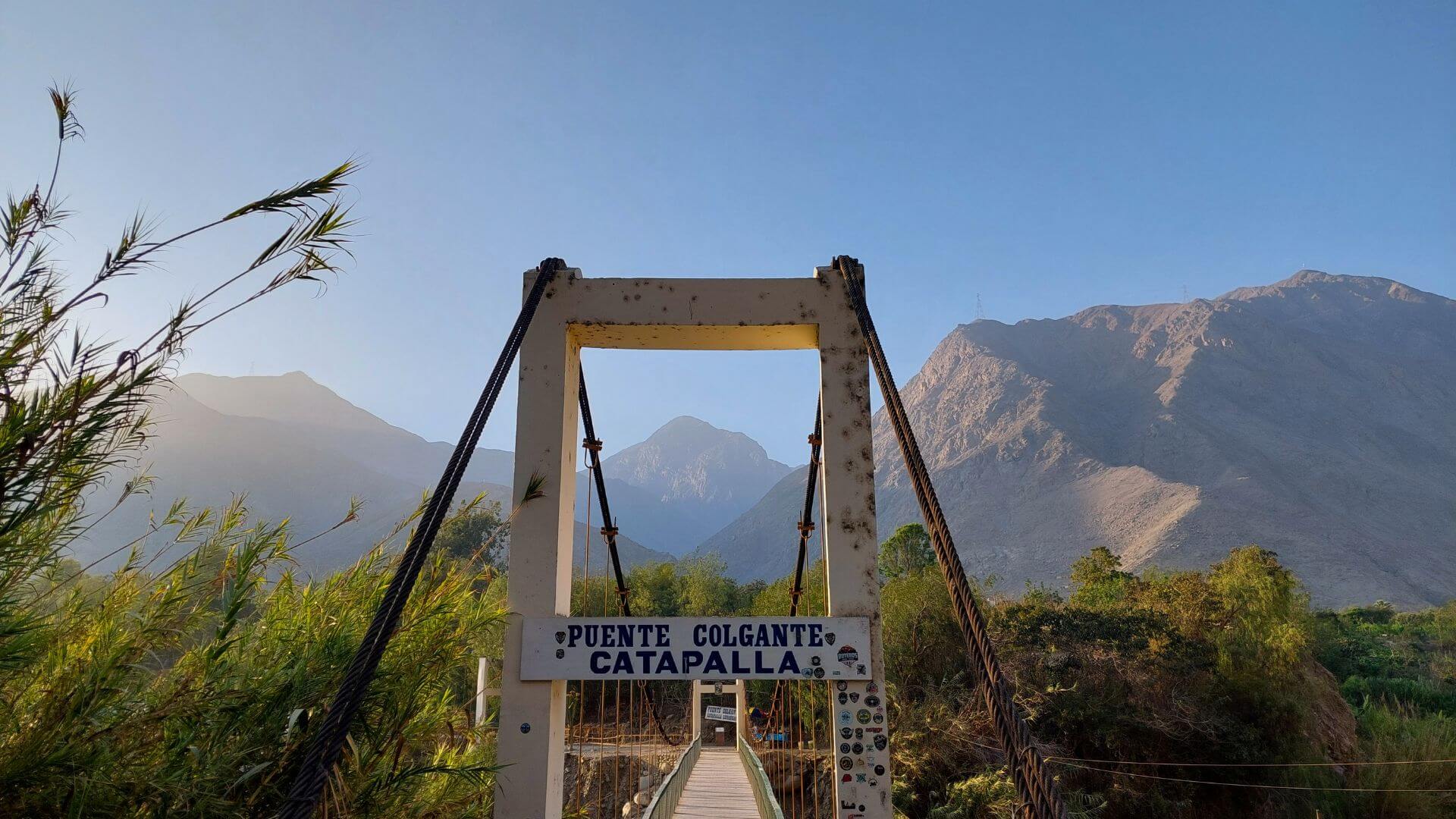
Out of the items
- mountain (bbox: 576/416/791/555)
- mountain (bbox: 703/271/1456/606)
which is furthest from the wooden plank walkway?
mountain (bbox: 576/416/791/555)

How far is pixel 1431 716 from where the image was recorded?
53.8ft

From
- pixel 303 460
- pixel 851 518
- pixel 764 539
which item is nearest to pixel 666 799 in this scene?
pixel 851 518

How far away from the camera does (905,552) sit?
26.8 m

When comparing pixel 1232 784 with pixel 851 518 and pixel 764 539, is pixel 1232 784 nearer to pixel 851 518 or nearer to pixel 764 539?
pixel 851 518

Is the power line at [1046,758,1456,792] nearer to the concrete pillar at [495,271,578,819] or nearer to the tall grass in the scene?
the concrete pillar at [495,271,578,819]

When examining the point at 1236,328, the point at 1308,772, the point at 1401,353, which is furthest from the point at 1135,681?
the point at 1401,353

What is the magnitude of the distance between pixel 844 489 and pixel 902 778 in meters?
11.7

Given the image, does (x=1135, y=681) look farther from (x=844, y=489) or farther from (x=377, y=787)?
(x=377, y=787)

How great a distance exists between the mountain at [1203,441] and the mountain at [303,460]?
120 feet

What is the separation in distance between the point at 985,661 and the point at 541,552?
215 cm

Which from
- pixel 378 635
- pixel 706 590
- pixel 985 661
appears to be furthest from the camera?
pixel 706 590

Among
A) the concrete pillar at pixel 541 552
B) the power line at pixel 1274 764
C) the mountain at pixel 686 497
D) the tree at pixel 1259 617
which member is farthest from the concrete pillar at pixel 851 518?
the mountain at pixel 686 497

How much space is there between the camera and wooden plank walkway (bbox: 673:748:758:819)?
8.01 meters

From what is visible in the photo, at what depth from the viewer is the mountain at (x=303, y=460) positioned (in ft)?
260
